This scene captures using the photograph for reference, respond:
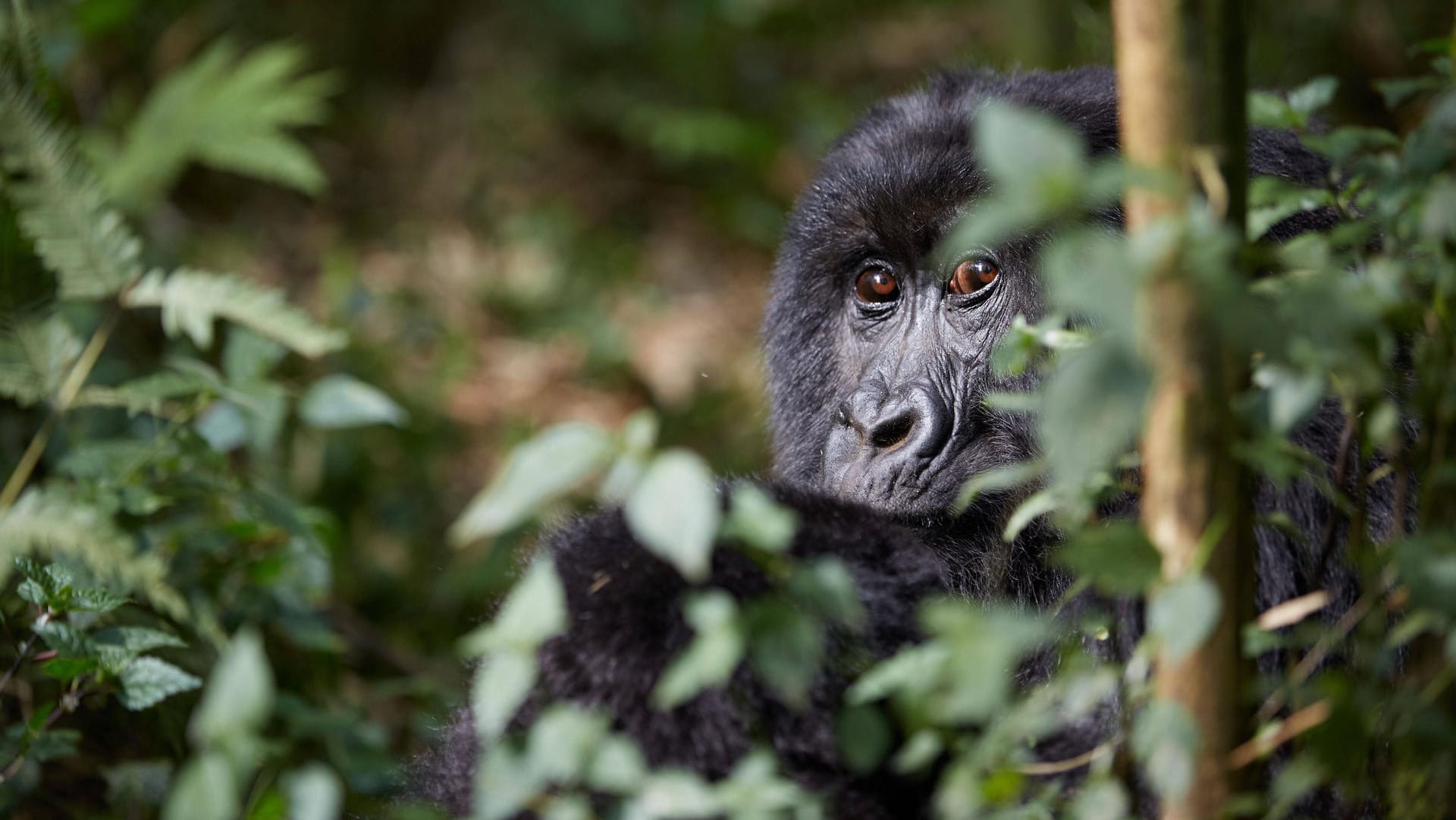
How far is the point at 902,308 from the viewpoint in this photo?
253 cm

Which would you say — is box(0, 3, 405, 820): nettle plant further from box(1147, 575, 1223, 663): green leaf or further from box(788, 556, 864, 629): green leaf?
box(1147, 575, 1223, 663): green leaf

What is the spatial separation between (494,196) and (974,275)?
4793 mm

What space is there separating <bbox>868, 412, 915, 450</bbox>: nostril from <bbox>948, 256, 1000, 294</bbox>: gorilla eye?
317 millimetres

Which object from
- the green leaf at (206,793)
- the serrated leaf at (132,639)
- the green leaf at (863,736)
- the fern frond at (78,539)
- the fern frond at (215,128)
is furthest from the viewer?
the fern frond at (215,128)

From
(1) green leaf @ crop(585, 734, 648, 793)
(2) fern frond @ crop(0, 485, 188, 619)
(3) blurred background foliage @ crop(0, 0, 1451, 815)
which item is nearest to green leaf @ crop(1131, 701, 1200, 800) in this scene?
(1) green leaf @ crop(585, 734, 648, 793)

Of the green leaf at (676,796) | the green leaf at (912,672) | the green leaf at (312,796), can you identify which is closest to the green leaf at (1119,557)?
the green leaf at (912,672)

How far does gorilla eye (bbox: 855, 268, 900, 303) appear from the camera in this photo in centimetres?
257

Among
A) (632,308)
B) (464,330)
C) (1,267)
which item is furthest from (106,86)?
(1,267)

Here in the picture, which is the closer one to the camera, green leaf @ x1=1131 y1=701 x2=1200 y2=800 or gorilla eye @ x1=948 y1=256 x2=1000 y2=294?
green leaf @ x1=1131 y1=701 x2=1200 y2=800

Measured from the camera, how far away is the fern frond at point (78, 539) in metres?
1.69

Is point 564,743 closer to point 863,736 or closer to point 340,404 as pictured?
point 863,736

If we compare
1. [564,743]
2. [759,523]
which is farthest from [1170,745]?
[564,743]

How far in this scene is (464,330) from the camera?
5.87 metres

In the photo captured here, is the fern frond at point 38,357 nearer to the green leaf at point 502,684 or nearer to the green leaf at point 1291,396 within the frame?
the green leaf at point 502,684
